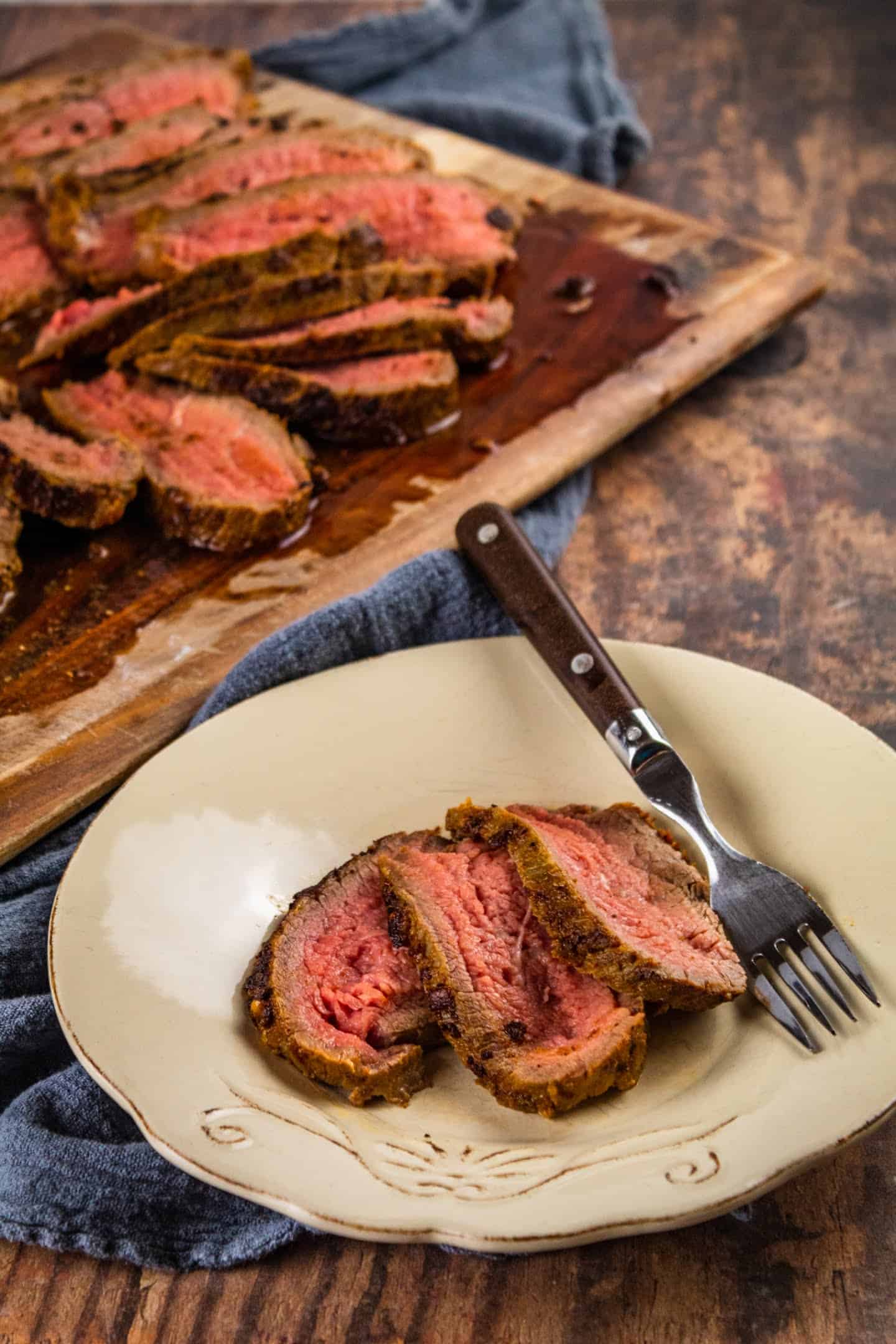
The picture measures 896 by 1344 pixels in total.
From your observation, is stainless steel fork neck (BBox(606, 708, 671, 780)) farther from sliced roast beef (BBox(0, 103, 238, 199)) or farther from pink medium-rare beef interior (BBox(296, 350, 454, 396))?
sliced roast beef (BBox(0, 103, 238, 199))

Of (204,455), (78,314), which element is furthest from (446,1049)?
(78,314)

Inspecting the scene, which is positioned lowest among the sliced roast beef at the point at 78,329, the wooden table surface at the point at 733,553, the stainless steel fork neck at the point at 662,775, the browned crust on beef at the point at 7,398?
the wooden table surface at the point at 733,553

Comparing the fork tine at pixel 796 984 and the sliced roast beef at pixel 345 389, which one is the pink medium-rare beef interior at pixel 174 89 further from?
the fork tine at pixel 796 984

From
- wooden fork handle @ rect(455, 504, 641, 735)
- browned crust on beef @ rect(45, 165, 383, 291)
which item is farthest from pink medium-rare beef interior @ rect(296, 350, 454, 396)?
wooden fork handle @ rect(455, 504, 641, 735)

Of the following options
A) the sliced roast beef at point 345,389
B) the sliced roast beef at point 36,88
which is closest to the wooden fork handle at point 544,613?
the sliced roast beef at point 345,389

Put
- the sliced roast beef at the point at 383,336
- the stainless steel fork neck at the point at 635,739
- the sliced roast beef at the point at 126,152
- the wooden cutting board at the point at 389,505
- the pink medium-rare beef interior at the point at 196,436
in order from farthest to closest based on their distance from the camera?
the sliced roast beef at the point at 126,152
the sliced roast beef at the point at 383,336
the pink medium-rare beef interior at the point at 196,436
the wooden cutting board at the point at 389,505
the stainless steel fork neck at the point at 635,739

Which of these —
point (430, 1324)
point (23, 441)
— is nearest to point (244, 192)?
point (23, 441)
